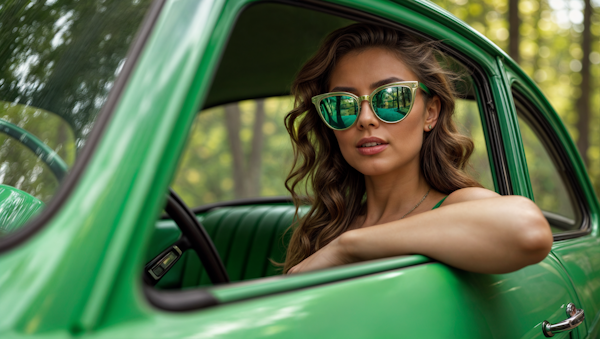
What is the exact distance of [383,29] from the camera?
5.85ft

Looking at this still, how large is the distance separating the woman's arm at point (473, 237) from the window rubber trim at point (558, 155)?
93 cm

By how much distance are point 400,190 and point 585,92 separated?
9284 millimetres

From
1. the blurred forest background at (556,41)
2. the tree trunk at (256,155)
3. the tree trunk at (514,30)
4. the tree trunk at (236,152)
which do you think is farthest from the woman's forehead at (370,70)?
the tree trunk at (256,155)

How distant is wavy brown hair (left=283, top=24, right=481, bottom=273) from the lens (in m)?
1.79

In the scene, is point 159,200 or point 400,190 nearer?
point 159,200

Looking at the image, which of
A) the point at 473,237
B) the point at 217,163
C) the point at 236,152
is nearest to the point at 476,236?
the point at 473,237

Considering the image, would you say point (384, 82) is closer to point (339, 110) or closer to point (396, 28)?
point (339, 110)

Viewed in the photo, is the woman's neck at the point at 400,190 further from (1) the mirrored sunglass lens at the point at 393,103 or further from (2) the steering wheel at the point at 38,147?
(2) the steering wheel at the point at 38,147

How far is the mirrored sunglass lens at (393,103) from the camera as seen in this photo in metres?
1.56

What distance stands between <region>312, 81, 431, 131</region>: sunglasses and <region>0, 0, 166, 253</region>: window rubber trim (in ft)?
2.88

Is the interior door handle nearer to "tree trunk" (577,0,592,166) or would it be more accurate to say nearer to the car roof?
the car roof

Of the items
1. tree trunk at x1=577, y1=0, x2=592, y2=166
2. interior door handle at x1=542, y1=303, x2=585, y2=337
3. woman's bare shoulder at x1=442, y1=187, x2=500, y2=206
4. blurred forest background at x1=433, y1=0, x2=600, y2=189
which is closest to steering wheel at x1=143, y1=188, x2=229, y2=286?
woman's bare shoulder at x1=442, y1=187, x2=500, y2=206

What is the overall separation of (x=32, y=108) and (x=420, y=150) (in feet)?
4.43

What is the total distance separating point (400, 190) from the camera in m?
1.89
